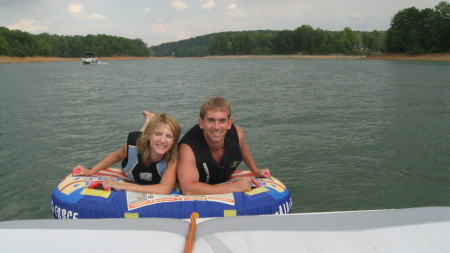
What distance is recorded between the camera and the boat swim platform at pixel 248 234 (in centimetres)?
236

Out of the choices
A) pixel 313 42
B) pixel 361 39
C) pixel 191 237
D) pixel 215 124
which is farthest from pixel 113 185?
pixel 361 39

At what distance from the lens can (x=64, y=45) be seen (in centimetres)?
11925

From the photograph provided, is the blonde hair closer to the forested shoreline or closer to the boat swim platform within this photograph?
the boat swim platform

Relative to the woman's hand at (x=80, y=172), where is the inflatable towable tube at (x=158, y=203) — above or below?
below

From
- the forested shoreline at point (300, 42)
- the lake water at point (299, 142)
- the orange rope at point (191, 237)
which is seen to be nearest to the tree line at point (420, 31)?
the forested shoreline at point (300, 42)

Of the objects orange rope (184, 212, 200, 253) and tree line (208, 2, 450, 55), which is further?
tree line (208, 2, 450, 55)

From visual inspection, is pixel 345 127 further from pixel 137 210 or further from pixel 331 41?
pixel 331 41

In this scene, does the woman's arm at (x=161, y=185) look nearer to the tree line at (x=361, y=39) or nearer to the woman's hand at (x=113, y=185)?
the woman's hand at (x=113, y=185)

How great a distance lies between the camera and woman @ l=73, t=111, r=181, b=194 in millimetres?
3785

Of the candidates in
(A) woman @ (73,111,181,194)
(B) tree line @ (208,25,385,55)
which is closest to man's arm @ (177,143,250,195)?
(A) woman @ (73,111,181,194)

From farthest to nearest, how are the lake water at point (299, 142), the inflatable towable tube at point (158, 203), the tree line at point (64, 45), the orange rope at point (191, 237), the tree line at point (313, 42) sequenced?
the tree line at point (313, 42)
the tree line at point (64, 45)
the lake water at point (299, 142)
the inflatable towable tube at point (158, 203)
the orange rope at point (191, 237)

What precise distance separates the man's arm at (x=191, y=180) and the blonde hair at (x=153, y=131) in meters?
0.09

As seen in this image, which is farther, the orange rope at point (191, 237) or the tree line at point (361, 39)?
the tree line at point (361, 39)

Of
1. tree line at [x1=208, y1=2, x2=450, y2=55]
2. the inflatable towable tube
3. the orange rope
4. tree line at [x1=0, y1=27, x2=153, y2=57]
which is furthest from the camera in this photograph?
tree line at [x1=0, y1=27, x2=153, y2=57]
